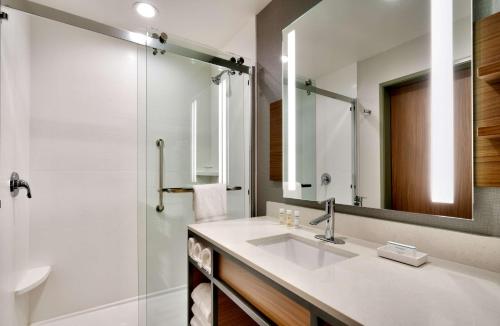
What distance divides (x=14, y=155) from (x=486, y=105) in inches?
89.2

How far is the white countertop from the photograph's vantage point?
0.53 m

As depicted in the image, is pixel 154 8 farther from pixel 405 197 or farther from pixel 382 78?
pixel 405 197

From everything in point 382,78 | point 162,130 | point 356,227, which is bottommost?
point 356,227

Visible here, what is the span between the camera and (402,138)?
96 centimetres

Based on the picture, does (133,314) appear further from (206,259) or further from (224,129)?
(224,129)

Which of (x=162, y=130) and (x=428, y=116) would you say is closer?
(x=428, y=116)

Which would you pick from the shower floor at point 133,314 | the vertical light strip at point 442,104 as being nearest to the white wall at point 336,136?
the vertical light strip at point 442,104

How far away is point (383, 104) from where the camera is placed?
1.03 meters

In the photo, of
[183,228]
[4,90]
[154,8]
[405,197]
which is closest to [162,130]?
[183,228]

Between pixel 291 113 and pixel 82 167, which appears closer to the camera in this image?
pixel 291 113

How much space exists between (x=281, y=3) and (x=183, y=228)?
168cm

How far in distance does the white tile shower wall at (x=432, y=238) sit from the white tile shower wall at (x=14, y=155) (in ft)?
5.47

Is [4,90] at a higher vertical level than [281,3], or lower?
lower

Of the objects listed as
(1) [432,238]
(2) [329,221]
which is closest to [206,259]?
(2) [329,221]
